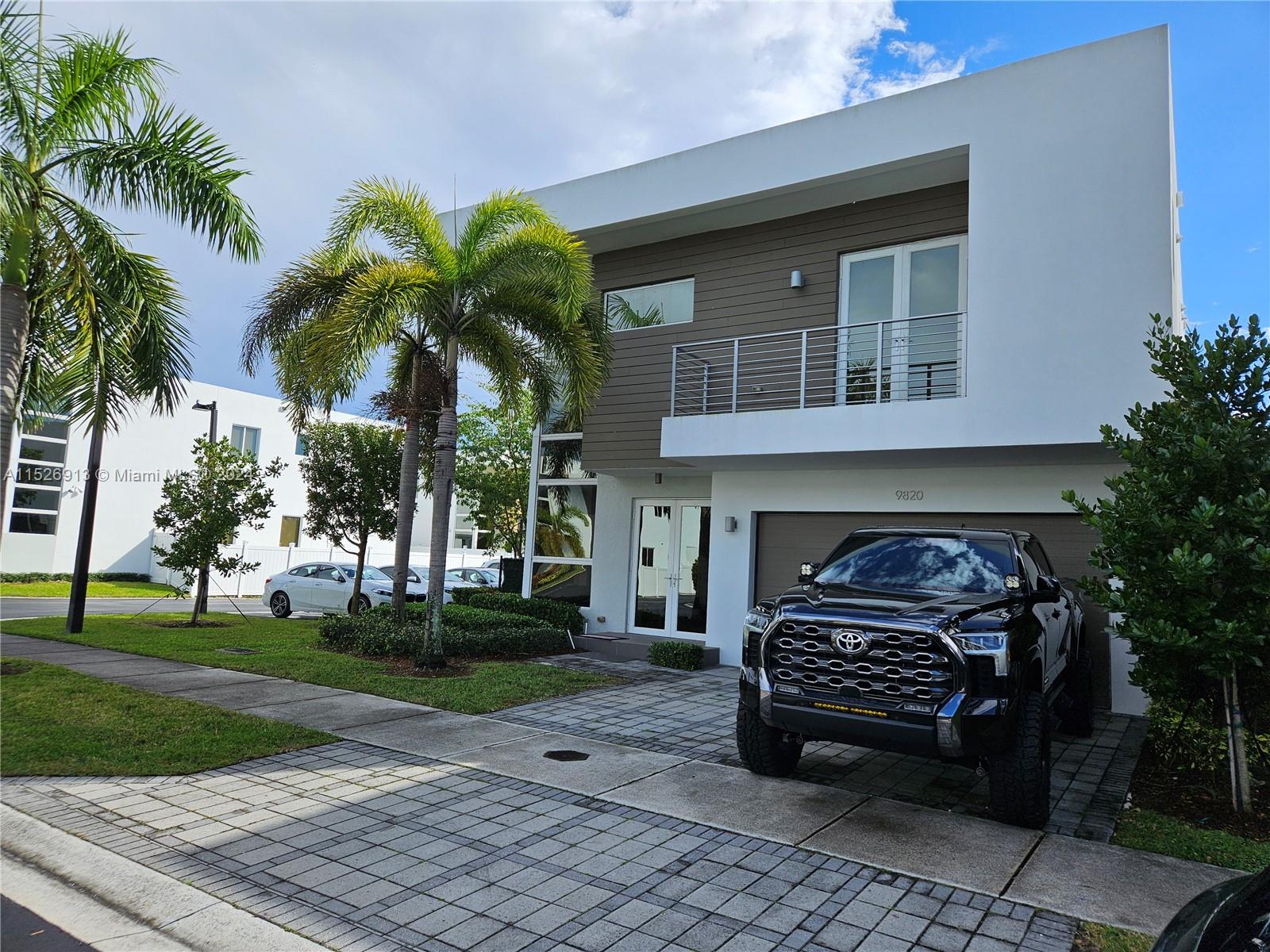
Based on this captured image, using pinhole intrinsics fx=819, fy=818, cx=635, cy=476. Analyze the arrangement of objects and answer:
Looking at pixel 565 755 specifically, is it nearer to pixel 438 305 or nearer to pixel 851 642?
pixel 851 642

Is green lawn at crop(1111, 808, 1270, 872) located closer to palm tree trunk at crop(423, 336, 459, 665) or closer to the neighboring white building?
palm tree trunk at crop(423, 336, 459, 665)

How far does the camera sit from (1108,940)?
3867 millimetres

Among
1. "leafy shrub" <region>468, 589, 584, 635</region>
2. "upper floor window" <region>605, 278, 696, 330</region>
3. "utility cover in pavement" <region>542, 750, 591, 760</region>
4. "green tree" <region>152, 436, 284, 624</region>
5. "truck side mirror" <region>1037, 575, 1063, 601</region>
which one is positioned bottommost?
"utility cover in pavement" <region>542, 750, 591, 760</region>

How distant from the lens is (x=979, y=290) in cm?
1024

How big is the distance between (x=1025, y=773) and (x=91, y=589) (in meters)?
29.3

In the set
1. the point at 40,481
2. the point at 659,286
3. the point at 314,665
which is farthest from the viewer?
the point at 40,481

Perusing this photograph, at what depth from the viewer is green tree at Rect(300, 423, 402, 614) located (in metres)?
18.2

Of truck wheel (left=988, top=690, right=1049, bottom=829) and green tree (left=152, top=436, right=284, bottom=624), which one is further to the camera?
green tree (left=152, top=436, right=284, bottom=624)

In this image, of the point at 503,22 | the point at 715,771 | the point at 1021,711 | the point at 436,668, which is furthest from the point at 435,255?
the point at 1021,711

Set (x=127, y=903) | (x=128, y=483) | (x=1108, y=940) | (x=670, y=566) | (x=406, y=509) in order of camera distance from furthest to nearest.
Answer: (x=128, y=483)
(x=670, y=566)
(x=406, y=509)
(x=127, y=903)
(x=1108, y=940)

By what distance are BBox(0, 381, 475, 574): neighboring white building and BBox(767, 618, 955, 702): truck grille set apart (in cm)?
2255

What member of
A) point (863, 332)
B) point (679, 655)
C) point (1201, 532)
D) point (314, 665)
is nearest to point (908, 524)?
point (863, 332)

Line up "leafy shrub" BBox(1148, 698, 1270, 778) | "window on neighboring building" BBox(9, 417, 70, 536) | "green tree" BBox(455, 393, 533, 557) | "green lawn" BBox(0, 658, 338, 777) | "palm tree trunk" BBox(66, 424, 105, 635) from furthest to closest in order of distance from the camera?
1. "green tree" BBox(455, 393, 533, 557)
2. "window on neighboring building" BBox(9, 417, 70, 536)
3. "palm tree trunk" BBox(66, 424, 105, 635)
4. "leafy shrub" BBox(1148, 698, 1270, 778)
5. "green lawn" BBox(0, 658, 338, 777)

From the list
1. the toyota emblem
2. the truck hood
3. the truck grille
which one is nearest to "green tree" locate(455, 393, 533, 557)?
the truck hood
